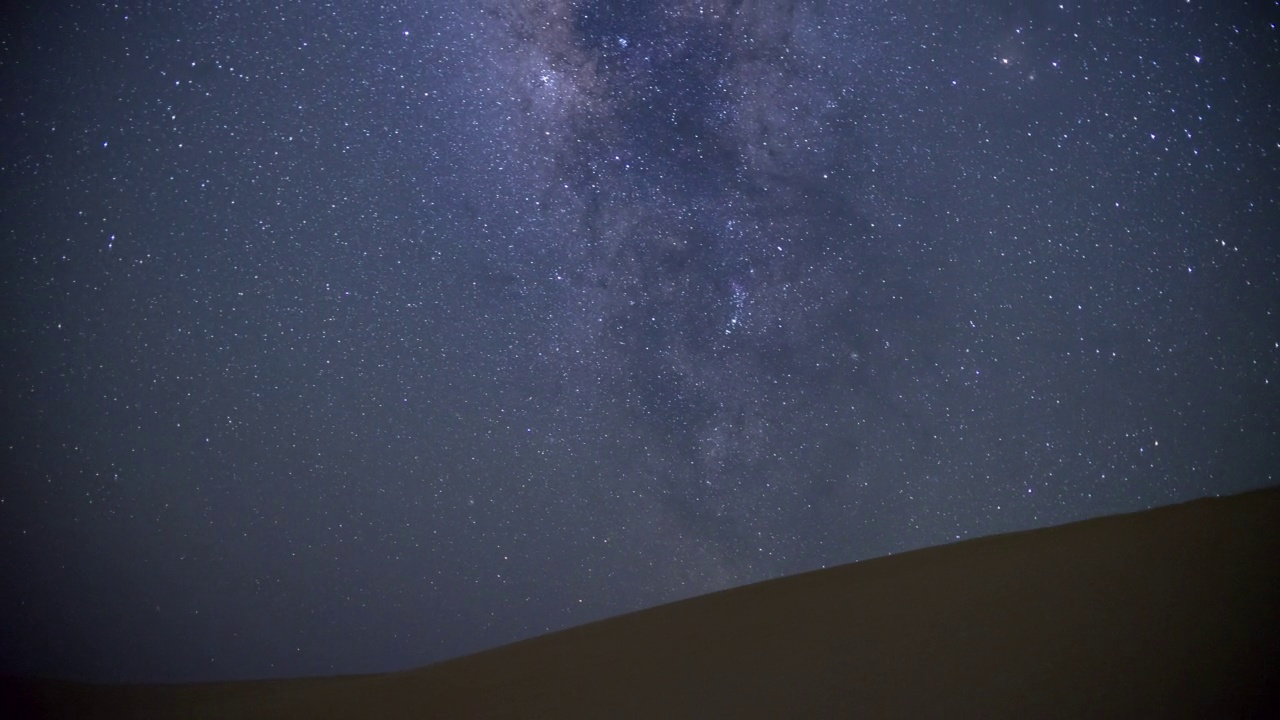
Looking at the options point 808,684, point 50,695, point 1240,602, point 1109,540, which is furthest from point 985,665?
point 50,695

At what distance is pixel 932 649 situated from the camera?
11.3ft

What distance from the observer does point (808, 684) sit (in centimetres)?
338

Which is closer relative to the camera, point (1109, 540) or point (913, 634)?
point (913, 634)

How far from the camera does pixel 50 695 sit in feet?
18.0

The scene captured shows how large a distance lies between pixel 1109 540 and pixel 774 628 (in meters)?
2.17

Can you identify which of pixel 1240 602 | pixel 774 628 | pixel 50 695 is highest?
pixel 50 695

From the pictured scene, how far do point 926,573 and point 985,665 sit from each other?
1286 mm

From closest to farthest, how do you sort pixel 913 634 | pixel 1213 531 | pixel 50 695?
pixel 913 634, pixel 1213 531, pixel 50 695

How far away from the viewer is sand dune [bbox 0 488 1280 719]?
114 inches

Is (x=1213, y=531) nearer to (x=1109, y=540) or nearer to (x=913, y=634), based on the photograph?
(x=1109, y=540)

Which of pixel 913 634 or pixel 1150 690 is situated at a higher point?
pixel 913 634

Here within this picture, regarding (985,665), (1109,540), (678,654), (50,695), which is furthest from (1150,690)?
(50,695)

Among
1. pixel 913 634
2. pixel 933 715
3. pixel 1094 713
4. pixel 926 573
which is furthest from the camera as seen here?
pixel 926 573

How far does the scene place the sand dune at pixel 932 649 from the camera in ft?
9.52
